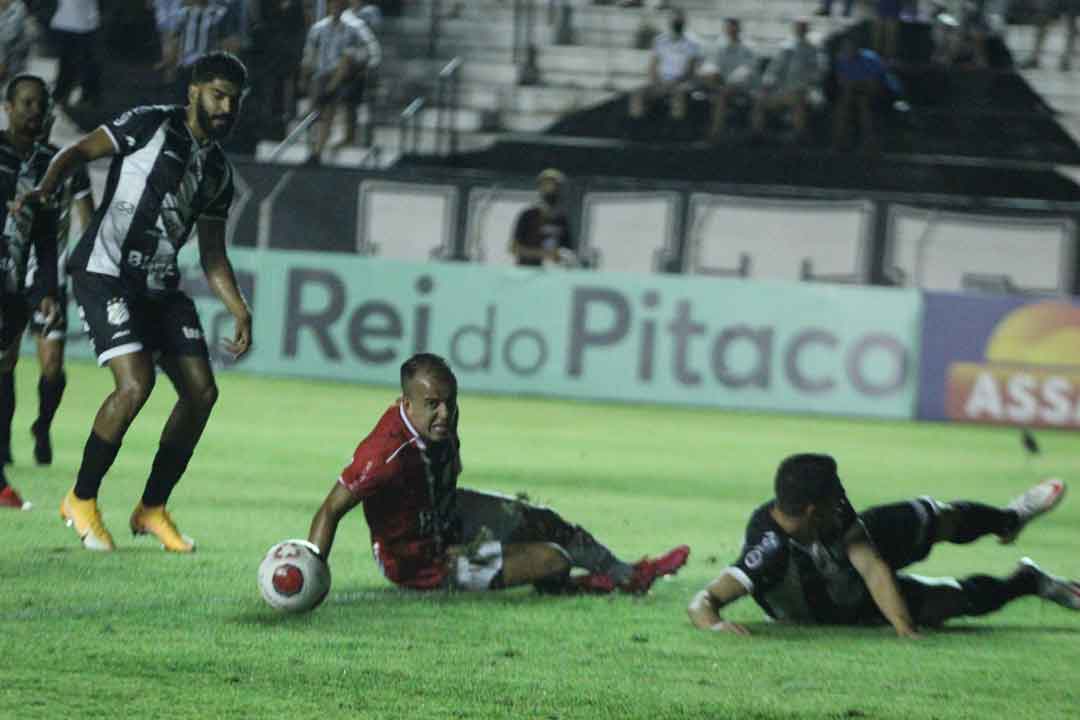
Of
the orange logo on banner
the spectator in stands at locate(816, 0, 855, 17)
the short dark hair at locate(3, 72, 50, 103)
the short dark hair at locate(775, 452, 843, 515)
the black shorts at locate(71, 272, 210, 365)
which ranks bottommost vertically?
the orange logo on banner

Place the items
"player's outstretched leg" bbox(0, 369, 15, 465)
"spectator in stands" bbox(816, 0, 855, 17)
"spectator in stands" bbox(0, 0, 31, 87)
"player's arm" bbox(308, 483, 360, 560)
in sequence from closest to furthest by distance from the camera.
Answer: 1. "player's arm" bbox(308, 483, 360, 560)
2. "player's outstretched leg" bbox(0, 369, 15, 465)
3. "spectator in stands" bbox(816, 0, 855, 17)
4. "spectator in stands" bbox(0, 0, 31, 87)

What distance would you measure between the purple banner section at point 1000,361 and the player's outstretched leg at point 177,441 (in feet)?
40.7

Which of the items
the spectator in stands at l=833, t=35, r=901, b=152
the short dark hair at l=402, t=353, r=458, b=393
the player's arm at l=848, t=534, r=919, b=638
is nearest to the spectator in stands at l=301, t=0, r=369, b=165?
the spectator in stands at l=833, t=35, r=901, b=152

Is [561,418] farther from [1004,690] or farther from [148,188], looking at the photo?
[1004,690]

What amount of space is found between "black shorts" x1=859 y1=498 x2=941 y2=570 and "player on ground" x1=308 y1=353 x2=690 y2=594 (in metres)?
0.91

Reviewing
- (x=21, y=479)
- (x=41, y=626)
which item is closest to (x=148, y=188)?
(x=41, y=626)

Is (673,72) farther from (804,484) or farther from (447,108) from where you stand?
(804,484)

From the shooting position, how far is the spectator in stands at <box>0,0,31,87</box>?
27.1 meters

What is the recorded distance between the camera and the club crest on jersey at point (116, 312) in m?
8.78

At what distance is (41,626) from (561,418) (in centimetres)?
1189

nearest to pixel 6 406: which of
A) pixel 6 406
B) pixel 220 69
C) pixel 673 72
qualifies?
pixel 6 406

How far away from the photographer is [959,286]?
23.7 m

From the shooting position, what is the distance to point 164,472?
905cm

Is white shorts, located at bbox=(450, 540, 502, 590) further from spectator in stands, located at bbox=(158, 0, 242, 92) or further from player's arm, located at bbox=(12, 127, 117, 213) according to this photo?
spectator in stands, located at bbox=(158, 0, 242, 92)
